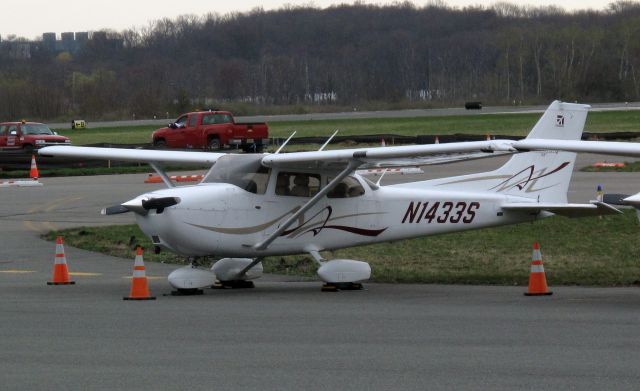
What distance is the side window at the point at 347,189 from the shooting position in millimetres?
15100

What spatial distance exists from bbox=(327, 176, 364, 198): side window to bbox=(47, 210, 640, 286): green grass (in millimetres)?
1388

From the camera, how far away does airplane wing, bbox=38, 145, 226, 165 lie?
16.7 metres

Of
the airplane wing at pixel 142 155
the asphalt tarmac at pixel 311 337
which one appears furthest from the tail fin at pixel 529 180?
the airplane wing at pixel 142 155

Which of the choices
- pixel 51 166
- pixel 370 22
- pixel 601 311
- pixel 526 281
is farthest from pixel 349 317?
pixel 370 22

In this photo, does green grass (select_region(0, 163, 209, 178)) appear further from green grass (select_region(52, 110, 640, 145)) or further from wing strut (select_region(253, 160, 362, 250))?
wing strut (select_region(253, 160, 362, 250))

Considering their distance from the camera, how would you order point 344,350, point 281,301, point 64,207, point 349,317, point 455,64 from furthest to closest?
1. point 455,64
2. point 64,207
3. point 281,301
4. point 349,317
5. point 344,350

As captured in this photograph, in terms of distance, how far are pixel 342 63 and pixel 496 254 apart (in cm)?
13815

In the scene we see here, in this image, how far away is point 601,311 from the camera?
12.2m

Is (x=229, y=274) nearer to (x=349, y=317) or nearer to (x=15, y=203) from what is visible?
(x=349, y=317)

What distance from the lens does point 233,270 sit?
15047 mm

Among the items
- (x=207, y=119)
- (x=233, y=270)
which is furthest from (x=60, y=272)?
(x=207, y=119)

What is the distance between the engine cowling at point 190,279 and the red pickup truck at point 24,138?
31.3m

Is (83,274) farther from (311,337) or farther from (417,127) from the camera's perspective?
(417,127)

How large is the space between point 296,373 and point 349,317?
128 inches
